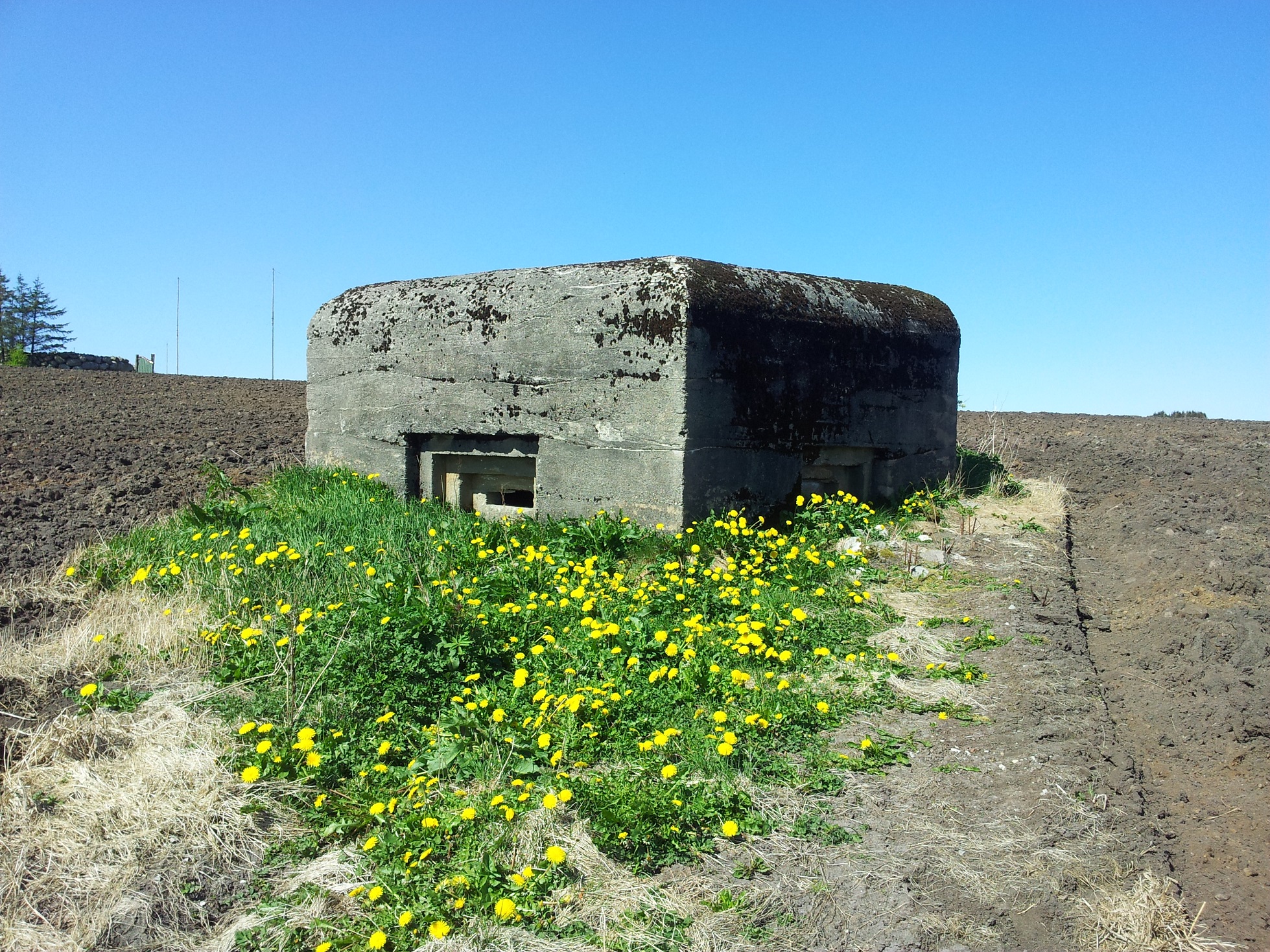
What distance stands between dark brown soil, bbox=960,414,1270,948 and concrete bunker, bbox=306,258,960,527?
1.95m

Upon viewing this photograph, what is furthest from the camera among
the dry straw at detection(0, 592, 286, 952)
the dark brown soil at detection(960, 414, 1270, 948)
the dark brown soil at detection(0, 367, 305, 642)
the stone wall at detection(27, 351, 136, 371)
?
the stone wall at detection(27, 351, 136, 371)

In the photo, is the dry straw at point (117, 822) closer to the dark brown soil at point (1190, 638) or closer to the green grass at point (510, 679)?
the green grass at point (510, 679)

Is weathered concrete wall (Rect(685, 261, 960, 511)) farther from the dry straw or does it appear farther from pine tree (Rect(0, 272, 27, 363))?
pine tree (Rect(0, 272, 27, 363))

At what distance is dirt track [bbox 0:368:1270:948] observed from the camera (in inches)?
132

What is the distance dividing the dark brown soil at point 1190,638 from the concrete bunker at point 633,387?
1.95 m

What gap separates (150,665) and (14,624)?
1.39 metres

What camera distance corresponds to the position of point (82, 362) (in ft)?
67.5

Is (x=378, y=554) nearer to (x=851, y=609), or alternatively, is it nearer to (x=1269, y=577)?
(x=851, y=609)

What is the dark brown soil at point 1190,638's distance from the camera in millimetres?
3043

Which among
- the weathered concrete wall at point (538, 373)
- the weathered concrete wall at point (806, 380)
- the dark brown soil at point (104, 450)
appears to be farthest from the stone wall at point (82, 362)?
the weathered concrete wall at point (806, 380)

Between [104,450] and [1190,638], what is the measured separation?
9363 mm

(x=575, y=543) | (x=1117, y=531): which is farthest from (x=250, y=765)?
(x=1117, y=531)

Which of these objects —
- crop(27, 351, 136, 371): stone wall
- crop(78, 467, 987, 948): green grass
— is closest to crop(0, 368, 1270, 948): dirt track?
crop(78, 467, 987, 948): green grass

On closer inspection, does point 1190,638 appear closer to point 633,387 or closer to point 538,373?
point 633,387
